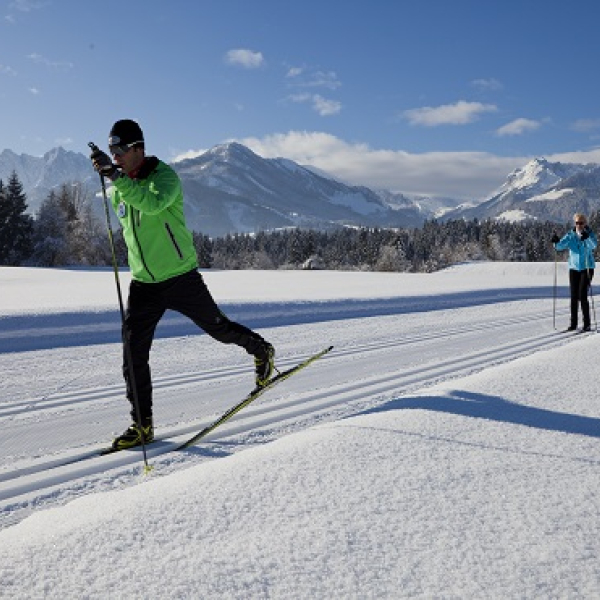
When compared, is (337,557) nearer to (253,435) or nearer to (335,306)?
(253,435)

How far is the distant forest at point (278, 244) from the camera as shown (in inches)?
1854

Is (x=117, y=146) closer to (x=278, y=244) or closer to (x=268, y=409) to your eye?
(x=268, y=409)

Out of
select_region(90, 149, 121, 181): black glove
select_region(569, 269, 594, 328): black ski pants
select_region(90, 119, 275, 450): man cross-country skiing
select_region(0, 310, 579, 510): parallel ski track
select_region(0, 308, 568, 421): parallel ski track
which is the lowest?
select_region(0, 310, 579, 510): parallel ski track

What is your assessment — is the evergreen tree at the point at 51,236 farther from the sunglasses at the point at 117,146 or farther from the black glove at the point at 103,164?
the black glove at the point at 103,164

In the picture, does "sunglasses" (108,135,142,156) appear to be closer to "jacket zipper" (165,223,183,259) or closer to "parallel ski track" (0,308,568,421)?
"jacket zipper" (165,223,183,259)

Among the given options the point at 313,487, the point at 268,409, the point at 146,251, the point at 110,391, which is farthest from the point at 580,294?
the point at 313,487

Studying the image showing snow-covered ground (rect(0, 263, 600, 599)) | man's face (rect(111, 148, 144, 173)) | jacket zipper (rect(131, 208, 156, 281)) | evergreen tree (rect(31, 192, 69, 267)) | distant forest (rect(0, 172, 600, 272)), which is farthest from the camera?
evergreen tree (rect(31, 192, 69, 267))

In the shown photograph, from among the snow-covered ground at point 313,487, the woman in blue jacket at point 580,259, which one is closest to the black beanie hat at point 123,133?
the snow-covered ground at point 313,487

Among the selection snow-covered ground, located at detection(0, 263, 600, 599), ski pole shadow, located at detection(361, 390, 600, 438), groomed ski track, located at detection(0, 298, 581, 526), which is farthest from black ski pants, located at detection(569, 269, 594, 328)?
ski pole shadow, located at detection(361, 390, 600, 438)

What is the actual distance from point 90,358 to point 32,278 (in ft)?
65.3

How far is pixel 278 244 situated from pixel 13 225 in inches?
3639

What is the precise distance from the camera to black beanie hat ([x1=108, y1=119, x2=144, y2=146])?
132 inches

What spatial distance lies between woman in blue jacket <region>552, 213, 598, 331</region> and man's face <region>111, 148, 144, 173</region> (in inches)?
325

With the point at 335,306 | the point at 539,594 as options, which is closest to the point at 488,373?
the point at 539,594
